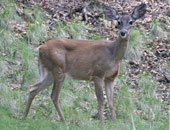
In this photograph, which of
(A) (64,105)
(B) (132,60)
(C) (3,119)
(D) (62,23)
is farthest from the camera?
(D) (62,23)

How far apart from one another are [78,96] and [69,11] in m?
3.87

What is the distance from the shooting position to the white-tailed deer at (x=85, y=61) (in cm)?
768

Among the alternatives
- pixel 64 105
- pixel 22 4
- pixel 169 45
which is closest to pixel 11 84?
pixel 64 105

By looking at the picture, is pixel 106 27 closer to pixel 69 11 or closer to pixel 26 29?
pixel 69 11

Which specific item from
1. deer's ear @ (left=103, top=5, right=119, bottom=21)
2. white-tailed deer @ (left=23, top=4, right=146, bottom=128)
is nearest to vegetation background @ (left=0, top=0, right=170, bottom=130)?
white-tailed deer @ (left=23, top=4, right=146, bottom=128)

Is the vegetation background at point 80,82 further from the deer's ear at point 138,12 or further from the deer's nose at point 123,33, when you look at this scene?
the deer's ear at point 138,12

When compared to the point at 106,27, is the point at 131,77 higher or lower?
lower

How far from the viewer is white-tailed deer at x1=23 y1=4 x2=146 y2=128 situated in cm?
768

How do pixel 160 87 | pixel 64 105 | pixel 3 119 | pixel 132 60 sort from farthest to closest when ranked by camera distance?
pixel 132 60, pixel 160 87, pixel 64 105, pixel 3 119

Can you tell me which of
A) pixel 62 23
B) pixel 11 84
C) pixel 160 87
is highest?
pixel 62 23

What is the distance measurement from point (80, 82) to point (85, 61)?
171 centimetres

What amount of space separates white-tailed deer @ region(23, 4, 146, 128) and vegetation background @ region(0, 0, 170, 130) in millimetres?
452

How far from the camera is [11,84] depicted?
900cm

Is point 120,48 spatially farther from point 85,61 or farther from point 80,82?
point 80,82
